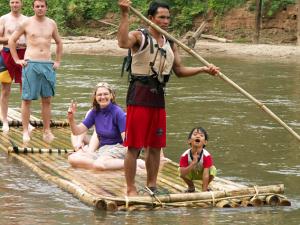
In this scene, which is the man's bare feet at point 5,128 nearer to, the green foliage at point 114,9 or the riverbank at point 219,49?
the riverbank at point 219,49

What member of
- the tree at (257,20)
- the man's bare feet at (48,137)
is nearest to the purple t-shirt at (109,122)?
the man's bare feet at (48,137)

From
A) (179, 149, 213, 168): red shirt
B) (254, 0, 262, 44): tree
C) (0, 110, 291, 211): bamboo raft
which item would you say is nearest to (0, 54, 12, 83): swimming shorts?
(0, 110, 291, 211): bamboo raft

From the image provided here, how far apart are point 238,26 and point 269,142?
20.8 m

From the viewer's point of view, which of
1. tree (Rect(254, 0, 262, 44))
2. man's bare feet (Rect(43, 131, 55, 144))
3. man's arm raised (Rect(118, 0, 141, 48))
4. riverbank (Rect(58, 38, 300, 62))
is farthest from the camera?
tree (Rect(254, 0, 262, 44))

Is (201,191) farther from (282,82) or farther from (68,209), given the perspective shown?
(282,82)

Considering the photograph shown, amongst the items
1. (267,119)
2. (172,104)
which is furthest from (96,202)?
(172,104)

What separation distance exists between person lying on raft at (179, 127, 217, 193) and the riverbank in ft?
55.0

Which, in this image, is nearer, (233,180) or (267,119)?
(233,180)

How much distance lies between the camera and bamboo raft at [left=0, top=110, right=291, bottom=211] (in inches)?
272

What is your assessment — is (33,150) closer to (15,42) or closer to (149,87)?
(15,42)

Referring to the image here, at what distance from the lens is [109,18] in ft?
110

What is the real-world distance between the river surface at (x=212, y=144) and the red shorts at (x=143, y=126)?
0.57m

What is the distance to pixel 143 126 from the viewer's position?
6977 mm

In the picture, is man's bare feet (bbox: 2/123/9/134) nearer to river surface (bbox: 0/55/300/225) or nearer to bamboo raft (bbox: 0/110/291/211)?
bamboo raft (bbox: 0/110/291/211)
